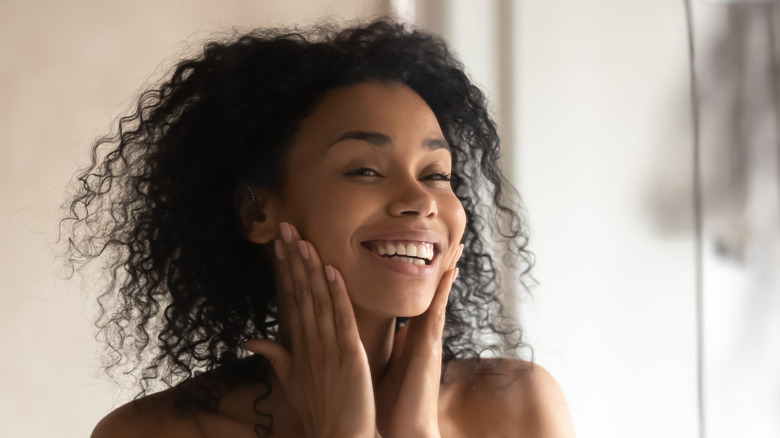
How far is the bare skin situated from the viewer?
1.22 metres

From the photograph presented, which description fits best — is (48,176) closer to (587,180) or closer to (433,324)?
(433,324)

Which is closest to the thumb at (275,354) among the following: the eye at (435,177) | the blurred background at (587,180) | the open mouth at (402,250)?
the open mouth at (402,250)

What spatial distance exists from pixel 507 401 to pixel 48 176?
120 centimetres

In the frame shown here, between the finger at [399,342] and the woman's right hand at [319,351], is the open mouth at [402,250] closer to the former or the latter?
the woman's right hand at [319,351]

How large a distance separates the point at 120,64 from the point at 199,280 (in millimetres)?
852

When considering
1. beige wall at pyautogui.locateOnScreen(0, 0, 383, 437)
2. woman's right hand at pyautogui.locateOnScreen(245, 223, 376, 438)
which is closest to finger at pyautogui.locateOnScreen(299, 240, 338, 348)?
woman's right hand at pyautogui.locateOnScreen(245, 223, 376, 438)

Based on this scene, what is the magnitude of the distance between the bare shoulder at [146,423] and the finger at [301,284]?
0.86 feet

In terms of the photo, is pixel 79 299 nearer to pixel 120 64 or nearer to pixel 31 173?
pixel 31 173

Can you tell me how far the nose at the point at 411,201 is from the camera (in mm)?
1214

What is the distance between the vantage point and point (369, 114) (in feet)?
4.18

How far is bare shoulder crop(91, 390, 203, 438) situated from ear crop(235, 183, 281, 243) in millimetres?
314

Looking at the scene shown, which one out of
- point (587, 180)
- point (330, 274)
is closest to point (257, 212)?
point (330, 274)

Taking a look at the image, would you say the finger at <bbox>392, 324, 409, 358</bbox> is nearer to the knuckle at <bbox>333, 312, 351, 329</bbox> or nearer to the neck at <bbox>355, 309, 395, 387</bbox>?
the neck at <bbox>355, 309, 395, 387</bbox>

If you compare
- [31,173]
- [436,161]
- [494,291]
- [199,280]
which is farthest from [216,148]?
[31,173]
